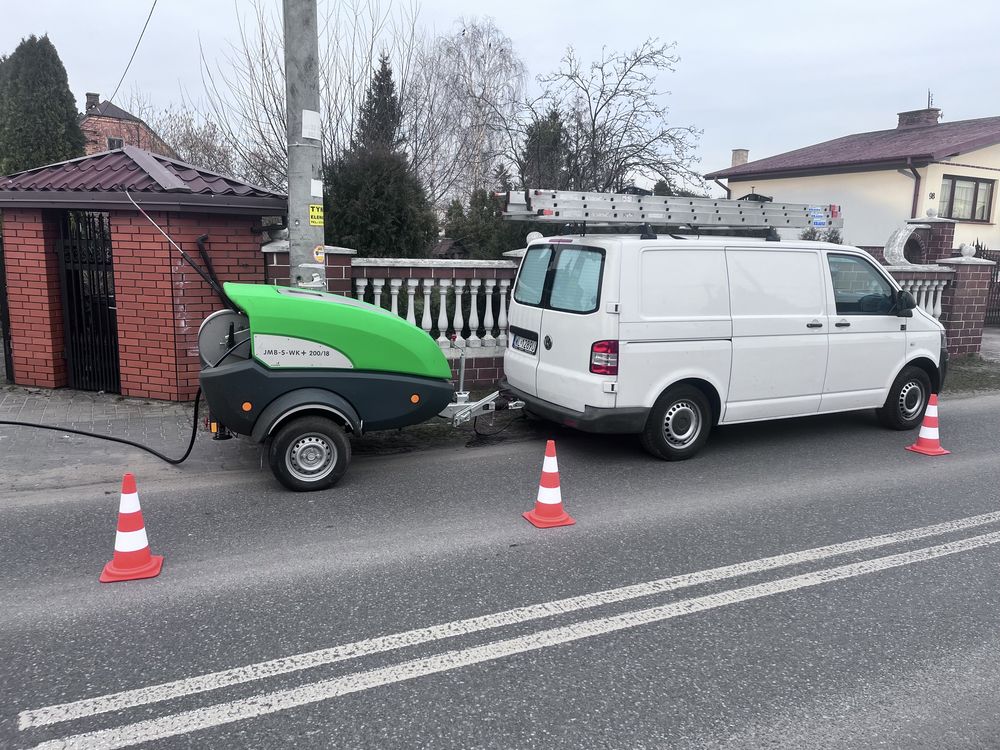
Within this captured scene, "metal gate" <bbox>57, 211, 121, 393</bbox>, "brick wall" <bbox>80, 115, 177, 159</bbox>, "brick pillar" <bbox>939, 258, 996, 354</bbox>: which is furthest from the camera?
"brick wall" <bbox>80, 115, 177, 159</bbox>

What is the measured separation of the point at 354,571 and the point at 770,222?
5.58m

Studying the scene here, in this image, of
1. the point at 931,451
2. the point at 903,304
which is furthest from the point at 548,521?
the point at 903,304

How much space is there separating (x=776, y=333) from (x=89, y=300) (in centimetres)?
711

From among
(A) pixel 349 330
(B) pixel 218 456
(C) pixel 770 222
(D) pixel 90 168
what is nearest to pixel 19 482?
(B) pixel 218 456

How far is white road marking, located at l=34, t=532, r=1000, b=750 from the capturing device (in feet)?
9.43

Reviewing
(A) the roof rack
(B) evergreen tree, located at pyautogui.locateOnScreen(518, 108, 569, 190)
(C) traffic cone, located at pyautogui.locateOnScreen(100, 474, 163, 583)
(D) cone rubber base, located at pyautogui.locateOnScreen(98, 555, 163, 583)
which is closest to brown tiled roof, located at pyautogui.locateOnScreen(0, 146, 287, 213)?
(A) the roof rack

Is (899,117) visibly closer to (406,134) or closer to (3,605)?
(406,134)

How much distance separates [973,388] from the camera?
34.5 ft

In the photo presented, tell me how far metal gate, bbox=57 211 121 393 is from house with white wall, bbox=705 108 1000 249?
20398mm

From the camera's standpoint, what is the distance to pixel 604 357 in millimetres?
6195

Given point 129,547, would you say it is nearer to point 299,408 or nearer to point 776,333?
point 299,408

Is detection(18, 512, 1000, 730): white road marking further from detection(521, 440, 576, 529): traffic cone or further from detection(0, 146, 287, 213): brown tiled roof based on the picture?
detection(0, 146, 287, 213): brown tiled roof

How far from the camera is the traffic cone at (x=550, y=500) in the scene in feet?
16.8

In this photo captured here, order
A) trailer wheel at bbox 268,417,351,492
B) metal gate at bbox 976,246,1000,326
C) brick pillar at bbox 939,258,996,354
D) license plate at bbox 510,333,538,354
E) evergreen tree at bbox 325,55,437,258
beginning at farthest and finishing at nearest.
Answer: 1. metal gate at bbox 976,246,1000,326
2. brick pillar at bbox 939,258,996,354
3. evergreen tree at bbox 325,55,437,258
4. license plate at bbox 510,333,538,354
5. trailer wheel at bbox 268,417,351,492
